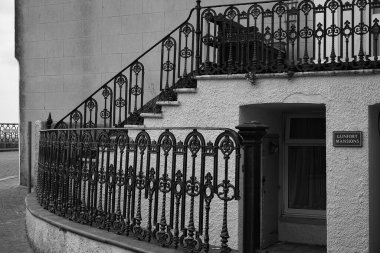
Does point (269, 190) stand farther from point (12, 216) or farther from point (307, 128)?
point (12, 216)

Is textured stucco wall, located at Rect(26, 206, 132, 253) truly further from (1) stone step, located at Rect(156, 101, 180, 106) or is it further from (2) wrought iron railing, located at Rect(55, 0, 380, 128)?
(1) stone step, located at Rect(156, 101, 180, 106)

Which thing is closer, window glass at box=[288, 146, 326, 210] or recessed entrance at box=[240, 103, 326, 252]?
recessed entrance at box=[240, 103, 326, 252]

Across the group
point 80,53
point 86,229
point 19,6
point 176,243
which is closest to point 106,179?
point 86,229

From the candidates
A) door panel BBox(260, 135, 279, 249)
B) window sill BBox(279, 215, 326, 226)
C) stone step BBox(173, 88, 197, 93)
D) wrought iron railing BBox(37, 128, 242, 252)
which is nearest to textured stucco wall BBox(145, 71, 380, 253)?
stone step BBox(173, 88, 197, 93)

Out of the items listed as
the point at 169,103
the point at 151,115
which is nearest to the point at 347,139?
the point at 169,103

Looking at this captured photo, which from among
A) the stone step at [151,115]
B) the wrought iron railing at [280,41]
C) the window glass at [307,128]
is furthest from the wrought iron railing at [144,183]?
the window glass at [307,128]

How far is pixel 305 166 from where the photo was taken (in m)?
8.35

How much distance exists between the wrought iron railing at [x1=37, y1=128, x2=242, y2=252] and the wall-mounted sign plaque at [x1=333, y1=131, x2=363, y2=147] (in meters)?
1.48

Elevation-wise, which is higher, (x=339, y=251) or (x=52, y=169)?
(x=52, y=169)

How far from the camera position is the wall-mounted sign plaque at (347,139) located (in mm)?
6184

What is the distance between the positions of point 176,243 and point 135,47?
723 cm

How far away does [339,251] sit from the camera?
20.5 ft

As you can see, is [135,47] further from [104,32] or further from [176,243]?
[176,243]

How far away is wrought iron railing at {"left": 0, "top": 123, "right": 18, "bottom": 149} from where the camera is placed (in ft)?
90.7
